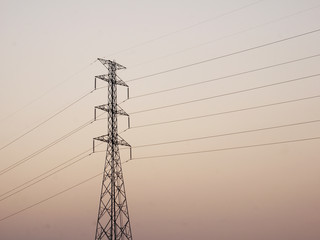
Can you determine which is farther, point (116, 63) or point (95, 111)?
point (116, 63)

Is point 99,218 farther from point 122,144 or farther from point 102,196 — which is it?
point 122,144

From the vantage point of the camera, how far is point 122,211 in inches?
1421

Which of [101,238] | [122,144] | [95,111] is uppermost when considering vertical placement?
[95,111]

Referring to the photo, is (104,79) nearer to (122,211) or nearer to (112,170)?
(112,170)

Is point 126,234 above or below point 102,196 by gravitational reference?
below

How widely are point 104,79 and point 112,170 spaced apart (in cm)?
857

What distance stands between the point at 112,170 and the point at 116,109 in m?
5.81

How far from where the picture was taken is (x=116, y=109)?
38406mm

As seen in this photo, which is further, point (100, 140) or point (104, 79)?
point (104, 79)

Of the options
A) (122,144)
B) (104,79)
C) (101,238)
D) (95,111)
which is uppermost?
(104,79)

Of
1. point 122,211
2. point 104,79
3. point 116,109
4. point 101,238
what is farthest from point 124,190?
point 104,79

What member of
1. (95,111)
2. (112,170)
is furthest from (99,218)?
(95,111)

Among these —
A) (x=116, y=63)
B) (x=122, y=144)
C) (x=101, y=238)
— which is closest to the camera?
(x=101, y=238)

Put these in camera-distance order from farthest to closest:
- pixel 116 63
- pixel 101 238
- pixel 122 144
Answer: pixel 116 63
pixel 122 144
pixel 101 238
